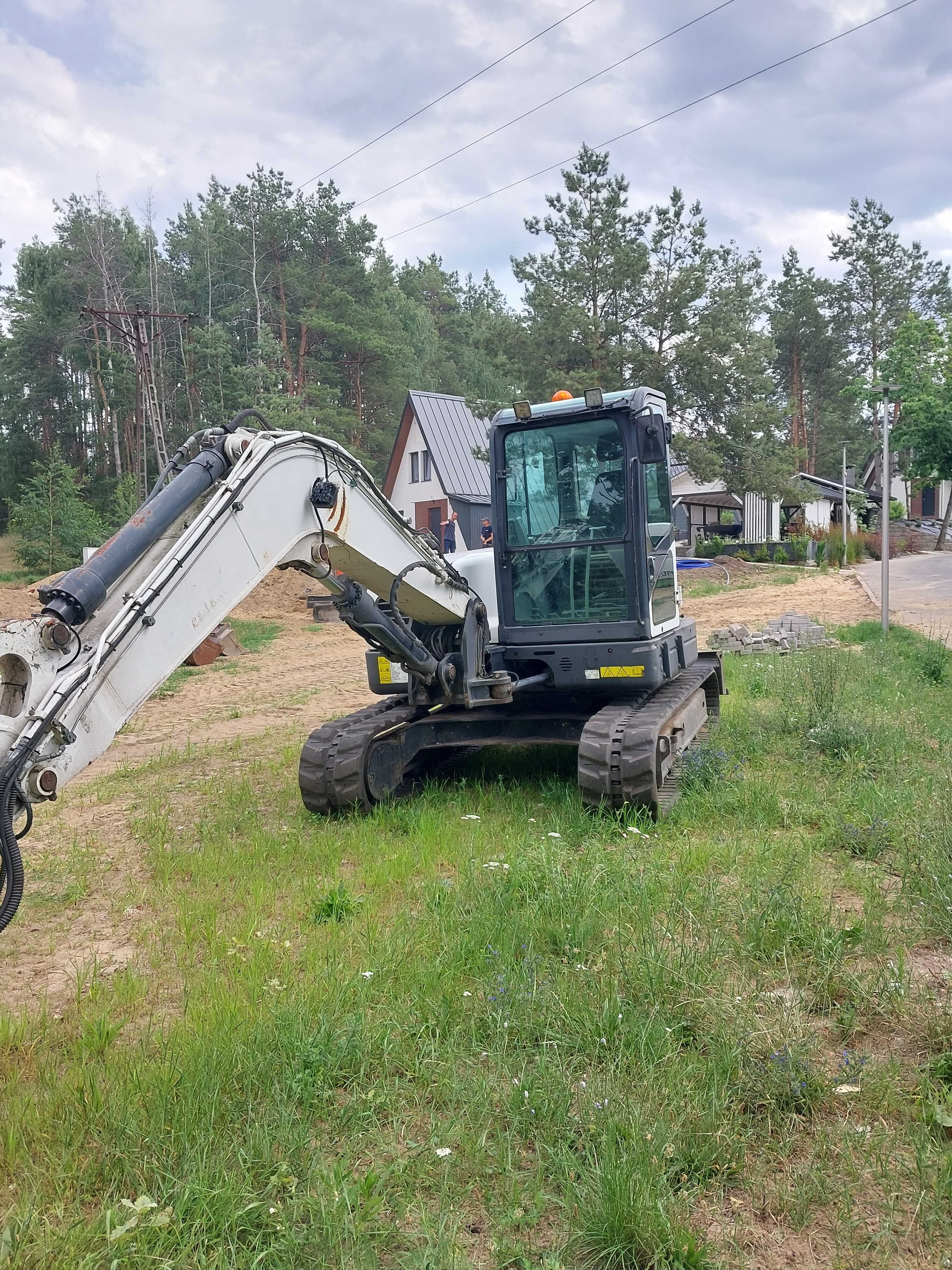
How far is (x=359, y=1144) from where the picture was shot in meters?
2.78

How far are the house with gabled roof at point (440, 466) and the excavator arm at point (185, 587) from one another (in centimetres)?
2754

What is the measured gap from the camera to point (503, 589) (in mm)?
6539

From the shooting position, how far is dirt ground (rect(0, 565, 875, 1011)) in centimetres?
441

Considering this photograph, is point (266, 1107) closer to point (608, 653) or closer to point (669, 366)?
point (608, 653)

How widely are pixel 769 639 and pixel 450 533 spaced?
1932 centimetres

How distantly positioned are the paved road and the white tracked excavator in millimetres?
9533

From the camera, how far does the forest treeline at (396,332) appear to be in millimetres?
28281

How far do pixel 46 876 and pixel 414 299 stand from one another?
53925mm

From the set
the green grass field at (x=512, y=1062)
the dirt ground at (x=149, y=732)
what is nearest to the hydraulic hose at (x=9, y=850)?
the green grass field at (x=512, y=1062)

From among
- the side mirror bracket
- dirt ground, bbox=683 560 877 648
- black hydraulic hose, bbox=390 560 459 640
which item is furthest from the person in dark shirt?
black hydraulic hose, bbox=390 560 459 640

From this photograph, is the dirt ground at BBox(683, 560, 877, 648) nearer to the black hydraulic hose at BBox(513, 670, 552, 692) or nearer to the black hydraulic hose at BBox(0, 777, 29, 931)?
the black hydraulic hose at BBox(513, 670, 552, 692)

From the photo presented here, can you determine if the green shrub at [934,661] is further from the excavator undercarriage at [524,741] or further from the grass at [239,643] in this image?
the grass at [239,643]

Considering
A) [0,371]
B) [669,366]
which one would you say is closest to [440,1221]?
[669,366]

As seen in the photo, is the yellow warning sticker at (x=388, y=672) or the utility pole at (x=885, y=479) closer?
the yellow warning sticker at (x=388, y=672)
